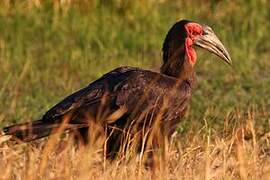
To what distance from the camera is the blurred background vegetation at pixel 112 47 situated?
32.8 feet

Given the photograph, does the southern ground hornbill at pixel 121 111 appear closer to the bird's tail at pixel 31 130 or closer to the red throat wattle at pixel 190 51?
the bird's tail at pixel 31 130

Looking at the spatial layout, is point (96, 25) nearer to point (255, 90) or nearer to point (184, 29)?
point (255, 90)

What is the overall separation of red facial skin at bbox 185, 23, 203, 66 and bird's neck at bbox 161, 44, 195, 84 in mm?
62

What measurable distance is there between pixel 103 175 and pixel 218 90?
14.6 ft

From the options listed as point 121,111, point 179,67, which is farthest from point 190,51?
point 121,111

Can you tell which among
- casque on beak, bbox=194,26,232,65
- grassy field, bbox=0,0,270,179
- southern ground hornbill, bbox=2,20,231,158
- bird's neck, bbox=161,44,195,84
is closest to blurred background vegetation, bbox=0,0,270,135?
grassy field, bbox=0,0,270,179

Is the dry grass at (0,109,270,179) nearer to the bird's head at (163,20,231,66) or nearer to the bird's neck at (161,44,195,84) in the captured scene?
the bird's neck at (161,44,195,84)

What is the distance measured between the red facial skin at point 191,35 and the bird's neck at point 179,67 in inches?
2.4

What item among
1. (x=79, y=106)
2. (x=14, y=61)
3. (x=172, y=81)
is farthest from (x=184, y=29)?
(x=14, y=61)

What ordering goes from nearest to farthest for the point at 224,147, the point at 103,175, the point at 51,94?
the point at 103,175, the point at 224,147, the point at 51,94

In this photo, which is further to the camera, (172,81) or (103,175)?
(172,81)

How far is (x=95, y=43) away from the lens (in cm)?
1143

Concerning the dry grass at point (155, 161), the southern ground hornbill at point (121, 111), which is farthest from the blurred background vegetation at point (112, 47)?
the dry grass at point (155, 161)

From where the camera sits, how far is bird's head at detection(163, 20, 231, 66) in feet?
25.2
